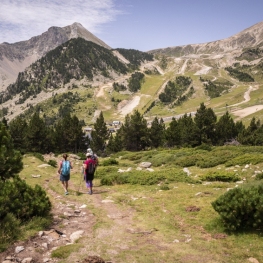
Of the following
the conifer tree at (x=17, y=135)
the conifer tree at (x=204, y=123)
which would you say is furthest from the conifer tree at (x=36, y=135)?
the conifer tree at (x=204, y=123)

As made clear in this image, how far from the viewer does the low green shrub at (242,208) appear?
9.27m

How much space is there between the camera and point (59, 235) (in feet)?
32.6

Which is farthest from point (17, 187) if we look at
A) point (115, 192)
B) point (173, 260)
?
point (115, 192)

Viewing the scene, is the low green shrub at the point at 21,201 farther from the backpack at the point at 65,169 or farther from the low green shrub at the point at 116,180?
the low green shrub at the point at 116,180

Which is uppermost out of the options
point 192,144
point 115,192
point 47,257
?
point 47,257

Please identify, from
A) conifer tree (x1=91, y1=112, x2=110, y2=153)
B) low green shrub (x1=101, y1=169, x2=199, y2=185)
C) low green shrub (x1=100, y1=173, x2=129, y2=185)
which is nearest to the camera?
low green shrub (x1=101, y1=169, x2=199, y2=185)

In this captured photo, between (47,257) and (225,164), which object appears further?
(225,164)

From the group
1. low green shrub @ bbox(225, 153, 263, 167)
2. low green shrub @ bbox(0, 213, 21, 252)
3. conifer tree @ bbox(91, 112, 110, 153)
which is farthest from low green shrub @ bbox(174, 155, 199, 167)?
conifer tree @ bbox(91, 112, 110, 153)

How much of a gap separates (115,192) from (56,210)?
547cm

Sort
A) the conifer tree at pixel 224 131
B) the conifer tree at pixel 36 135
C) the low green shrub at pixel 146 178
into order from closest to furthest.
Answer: the low green shrub at pixel 146 178, the conifer tree at pixel 36 135, the conifer tree at pixel 224 131

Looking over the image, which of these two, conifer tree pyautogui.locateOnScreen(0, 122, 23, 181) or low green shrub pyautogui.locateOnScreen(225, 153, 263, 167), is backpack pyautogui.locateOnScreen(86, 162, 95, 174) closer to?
conifer tree pyautogui.locateOnScreen(0, 122, 23, 181)

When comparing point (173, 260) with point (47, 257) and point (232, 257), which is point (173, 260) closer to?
point (232, 257)

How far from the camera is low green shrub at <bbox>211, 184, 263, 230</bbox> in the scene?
927cm

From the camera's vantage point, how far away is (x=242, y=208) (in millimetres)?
9516
